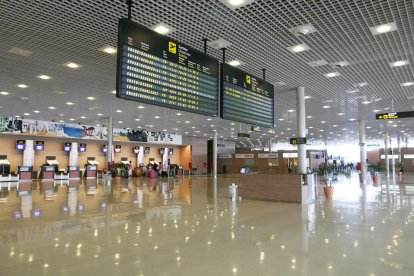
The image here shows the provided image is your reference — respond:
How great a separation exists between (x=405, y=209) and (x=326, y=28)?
532 centimetres

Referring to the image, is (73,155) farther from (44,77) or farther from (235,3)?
(235,3)

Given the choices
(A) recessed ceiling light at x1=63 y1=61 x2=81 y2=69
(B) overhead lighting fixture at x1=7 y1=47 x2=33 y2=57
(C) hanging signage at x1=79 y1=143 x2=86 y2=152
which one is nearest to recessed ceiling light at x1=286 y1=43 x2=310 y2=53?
(A) recessed ceiling light at x1=63 y1=61 x2=81 y2=69

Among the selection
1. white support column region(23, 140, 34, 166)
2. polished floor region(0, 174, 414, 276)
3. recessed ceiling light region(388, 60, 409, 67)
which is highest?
recessed ceiling light region(388, 60, 409, 67)

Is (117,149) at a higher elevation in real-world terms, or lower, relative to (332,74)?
lower

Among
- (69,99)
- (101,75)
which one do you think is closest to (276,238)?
(101,75)

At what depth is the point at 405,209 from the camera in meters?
8.55

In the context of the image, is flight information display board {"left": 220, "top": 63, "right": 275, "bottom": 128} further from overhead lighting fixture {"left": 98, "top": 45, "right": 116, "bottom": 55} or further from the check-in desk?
the check-in desk

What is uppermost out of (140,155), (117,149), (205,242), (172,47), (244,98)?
(172,47)

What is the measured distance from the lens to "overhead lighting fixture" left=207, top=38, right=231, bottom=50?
23.9 feet

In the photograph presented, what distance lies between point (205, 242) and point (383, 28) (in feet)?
17.6

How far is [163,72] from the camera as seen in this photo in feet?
19.3

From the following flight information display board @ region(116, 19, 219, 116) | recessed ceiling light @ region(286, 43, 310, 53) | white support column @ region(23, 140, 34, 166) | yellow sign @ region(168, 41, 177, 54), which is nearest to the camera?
flight information display board @ region(116, 19, 219, 116)

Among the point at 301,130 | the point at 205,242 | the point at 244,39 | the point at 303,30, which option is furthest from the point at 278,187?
the point at 205,242

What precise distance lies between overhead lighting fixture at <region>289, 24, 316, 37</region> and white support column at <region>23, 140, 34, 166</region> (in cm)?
2370
